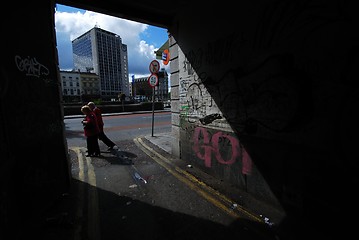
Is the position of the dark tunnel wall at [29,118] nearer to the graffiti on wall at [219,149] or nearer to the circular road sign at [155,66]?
the graffiti on wall at [219,149]

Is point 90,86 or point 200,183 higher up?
point 90,86

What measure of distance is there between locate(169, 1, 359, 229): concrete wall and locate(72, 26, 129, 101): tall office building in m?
102

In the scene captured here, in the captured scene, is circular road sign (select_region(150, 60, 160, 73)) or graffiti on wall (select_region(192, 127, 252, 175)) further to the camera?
circular road sign (select_region(150, 60, 160, 73))

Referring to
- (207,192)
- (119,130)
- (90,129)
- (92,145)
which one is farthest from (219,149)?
(119,130)

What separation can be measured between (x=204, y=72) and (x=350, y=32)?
247 cm

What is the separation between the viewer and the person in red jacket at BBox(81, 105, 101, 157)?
5570 mm

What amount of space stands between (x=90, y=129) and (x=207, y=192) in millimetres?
4073

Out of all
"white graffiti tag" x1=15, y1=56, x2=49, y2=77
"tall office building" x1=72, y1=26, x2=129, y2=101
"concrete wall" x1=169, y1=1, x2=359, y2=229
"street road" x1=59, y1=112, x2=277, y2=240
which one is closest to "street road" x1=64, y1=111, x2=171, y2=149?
"street road" x1=59, y1=112, x2=277, y2=240

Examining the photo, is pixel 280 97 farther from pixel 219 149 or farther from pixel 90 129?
pixel 90 129

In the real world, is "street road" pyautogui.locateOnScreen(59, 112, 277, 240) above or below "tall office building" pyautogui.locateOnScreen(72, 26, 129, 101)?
below

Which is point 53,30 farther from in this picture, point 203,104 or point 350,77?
point 350,77

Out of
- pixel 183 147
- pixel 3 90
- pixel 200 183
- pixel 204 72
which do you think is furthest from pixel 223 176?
pixel 3 90

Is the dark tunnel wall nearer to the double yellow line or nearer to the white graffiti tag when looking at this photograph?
the white graffiti tag

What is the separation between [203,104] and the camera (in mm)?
4238
